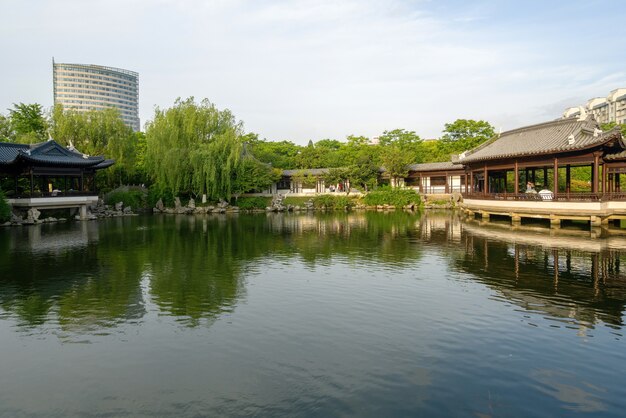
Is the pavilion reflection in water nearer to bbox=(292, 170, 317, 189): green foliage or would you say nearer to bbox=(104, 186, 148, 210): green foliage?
bbox=(292, 170, 317, 189): green foliage

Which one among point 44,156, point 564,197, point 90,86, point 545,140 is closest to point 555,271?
point 564,197

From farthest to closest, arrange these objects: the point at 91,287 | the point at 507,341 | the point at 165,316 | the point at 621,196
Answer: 1. the point at 621,196
2. the point at 91,287
3. the point at 165,316
4. the point at 507,341

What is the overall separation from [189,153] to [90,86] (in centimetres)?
12353

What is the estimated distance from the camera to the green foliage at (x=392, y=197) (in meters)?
44.1

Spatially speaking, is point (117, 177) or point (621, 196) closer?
point (621, 196)

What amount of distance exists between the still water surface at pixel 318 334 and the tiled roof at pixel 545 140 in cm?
1013

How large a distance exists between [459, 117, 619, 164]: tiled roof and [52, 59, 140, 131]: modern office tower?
124907mm

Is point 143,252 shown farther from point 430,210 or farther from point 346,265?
point 430,210

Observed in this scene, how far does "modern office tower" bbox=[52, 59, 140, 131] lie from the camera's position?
459 ft

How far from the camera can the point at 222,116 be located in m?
44.2

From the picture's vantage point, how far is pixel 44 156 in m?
32.3

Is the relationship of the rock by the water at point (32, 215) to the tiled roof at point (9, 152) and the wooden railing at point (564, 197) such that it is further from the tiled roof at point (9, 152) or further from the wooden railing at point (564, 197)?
the wooden railing at point (564, 197)

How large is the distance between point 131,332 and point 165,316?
1.00 metres

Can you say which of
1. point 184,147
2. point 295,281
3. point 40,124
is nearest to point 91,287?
point 295,281
